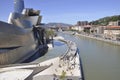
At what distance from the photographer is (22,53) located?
2294cm

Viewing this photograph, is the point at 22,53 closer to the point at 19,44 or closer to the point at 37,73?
the point at 19,44

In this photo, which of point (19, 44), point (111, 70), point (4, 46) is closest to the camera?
point (4, 46)

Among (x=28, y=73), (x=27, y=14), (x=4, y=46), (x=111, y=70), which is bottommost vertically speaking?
(x=111, y=70)

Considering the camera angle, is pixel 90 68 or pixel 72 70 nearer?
pixel 72 70

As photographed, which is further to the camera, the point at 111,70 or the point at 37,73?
the point at 111,70

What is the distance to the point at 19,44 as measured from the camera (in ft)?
73.6

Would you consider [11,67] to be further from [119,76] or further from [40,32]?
[40,32]

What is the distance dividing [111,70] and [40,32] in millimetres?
20023

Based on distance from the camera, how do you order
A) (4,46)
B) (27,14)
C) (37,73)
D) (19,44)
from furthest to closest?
(27,14), (19,44), (4,46), (37,73)

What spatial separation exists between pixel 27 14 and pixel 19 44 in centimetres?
1490

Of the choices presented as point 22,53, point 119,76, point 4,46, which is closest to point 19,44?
point 22,53

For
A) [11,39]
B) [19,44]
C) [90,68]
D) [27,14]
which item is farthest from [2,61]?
[27,14]

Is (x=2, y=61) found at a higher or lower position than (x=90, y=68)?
higher

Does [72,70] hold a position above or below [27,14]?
below
